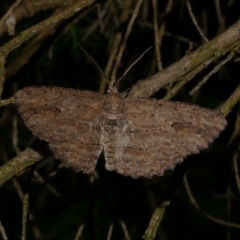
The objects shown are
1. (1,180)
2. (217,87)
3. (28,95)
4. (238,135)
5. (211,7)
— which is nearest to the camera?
(1,180)

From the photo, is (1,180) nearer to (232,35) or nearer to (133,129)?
(133,129)

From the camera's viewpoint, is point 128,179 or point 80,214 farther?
point 80,214

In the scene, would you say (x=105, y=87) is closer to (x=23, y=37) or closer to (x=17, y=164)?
(x=23, y=37)

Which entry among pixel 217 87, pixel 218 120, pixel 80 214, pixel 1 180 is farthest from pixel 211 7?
pixel 1 180

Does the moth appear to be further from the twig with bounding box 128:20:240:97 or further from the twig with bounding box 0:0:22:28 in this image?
the twig with bounding box 0:0:22:28

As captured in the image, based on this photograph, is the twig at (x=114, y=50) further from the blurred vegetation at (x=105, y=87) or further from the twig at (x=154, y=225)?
the twig at (x=154, y=225)

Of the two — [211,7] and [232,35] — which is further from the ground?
[232,35]

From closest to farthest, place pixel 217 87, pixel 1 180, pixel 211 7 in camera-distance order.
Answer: pixel 1 180
pixel 211 7
pixel 217 87

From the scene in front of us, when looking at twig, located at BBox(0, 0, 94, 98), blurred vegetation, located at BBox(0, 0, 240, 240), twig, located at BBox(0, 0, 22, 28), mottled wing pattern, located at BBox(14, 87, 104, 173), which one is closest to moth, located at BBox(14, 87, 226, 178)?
mottled wing pattern, located at BBox(14, 87, 104, 173)
